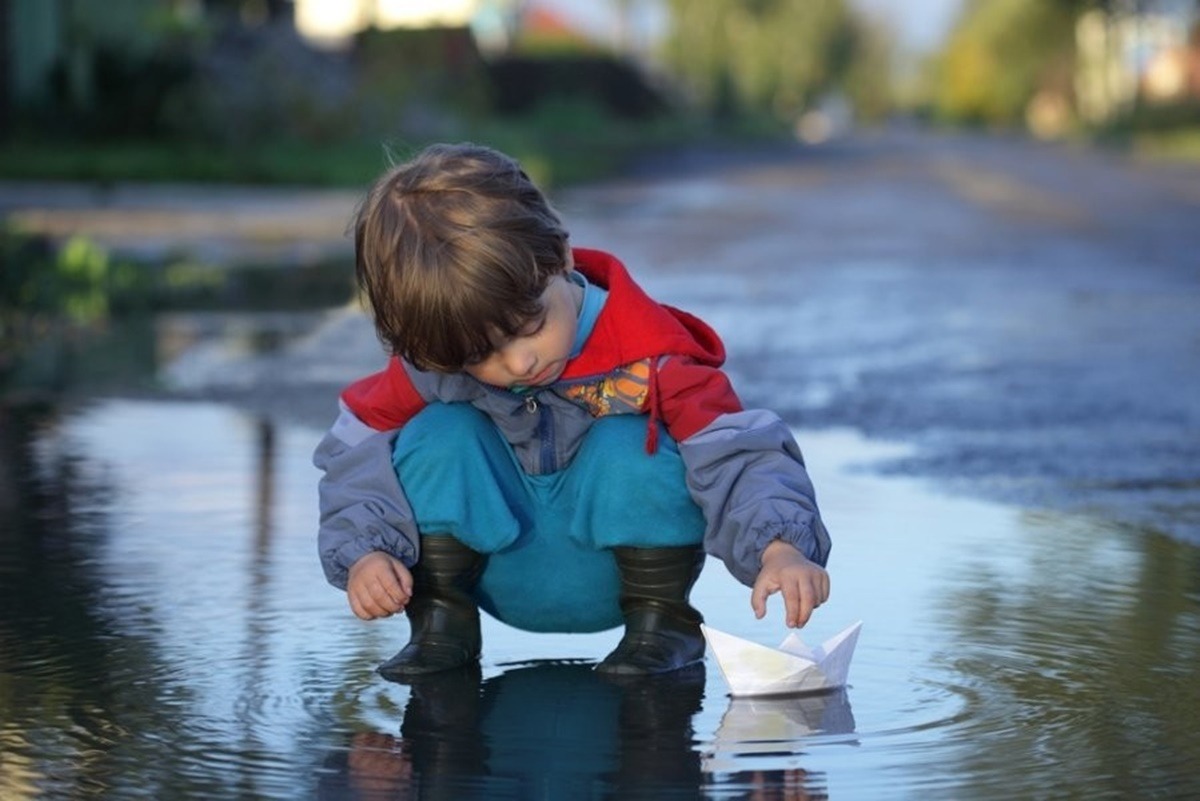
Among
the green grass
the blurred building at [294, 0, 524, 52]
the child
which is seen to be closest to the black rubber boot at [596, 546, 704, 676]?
the child

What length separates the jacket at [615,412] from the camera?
12.1 feet

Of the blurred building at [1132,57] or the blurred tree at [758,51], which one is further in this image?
the blurred tree at [758,51]

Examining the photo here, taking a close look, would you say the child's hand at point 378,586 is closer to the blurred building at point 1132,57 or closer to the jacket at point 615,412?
the jacket at point 615,412

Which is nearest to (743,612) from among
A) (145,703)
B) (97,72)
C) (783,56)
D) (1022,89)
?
(145,703)

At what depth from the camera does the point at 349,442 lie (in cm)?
388

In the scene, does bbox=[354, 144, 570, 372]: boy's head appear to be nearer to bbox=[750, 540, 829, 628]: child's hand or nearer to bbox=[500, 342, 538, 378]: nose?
bbox=[500, 342, 538, 378]: nose

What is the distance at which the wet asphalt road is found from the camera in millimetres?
6543

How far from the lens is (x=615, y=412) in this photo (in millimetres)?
3809

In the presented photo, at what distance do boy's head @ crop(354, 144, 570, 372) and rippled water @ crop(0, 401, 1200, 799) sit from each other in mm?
555

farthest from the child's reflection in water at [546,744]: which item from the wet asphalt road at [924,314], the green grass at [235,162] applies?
the green grass at [235,162]

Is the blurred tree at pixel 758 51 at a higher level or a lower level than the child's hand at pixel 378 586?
higher

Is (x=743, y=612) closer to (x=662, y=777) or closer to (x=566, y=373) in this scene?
(x=566, y=373)

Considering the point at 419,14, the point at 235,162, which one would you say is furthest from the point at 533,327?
the point at 419,14

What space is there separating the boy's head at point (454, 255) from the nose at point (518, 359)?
4 cm
